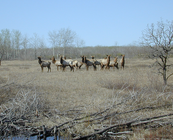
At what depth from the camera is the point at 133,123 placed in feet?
19.0

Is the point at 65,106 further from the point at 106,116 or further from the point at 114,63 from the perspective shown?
the point at 114,63

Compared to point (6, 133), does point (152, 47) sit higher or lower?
higher

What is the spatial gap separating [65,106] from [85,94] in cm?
217

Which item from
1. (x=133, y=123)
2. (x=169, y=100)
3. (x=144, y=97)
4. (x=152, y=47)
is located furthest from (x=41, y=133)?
(x=152, y=47)

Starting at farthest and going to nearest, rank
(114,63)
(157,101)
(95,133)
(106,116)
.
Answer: (114,63) → (157,101) → (106,116) → (95,133)

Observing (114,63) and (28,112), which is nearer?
Result: (28,112)

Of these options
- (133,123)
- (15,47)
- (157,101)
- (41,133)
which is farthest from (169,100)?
(15,47)

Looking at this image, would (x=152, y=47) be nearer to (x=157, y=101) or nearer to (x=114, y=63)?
(x=157, y=101)

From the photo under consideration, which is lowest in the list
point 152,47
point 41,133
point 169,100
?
point 41,133

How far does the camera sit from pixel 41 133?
18.9 feet

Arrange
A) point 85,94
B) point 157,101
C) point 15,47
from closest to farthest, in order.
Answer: point 157,101 → point 85,94 → point 15,47

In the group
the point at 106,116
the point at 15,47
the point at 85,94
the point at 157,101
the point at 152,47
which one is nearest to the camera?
the point at 106,116

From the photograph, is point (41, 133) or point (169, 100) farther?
point (169, 100)

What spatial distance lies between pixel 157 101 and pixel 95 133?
3556mm
